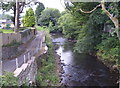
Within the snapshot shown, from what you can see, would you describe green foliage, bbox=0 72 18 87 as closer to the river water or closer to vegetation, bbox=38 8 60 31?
the river water

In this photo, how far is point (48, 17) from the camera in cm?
4609

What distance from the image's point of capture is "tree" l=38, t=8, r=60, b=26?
151ft

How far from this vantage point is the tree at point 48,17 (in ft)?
151

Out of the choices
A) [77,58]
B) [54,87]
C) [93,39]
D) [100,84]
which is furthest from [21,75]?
[77,58]

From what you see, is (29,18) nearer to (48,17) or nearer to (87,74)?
(87,74)

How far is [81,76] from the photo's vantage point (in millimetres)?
12789

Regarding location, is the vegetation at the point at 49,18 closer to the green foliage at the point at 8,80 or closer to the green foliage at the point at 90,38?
the green foliage at the point at 90,38

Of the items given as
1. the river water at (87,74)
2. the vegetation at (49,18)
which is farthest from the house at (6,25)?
the vegetation at (49,18)

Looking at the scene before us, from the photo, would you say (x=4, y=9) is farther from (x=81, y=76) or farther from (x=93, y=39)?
(x=81, y=76)

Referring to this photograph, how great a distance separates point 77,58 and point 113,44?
22.6 ft

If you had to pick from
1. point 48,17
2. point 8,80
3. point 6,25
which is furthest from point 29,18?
point 48,17

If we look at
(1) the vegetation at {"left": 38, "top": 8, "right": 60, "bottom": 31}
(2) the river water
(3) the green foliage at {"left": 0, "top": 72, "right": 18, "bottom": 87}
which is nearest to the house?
(2) the river water

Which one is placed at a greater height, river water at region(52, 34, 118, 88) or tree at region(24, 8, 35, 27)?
tree at region(24, 8, 35, 27)

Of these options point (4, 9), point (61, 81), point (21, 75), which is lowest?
point (61, 81)
